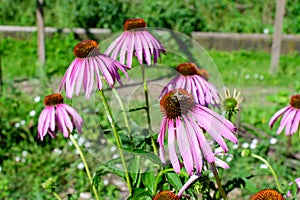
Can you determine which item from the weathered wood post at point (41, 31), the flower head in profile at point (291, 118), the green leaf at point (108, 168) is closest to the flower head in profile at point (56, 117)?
the green leaf at point (108, 168)

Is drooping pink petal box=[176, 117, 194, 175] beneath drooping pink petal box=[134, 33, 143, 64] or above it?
beneath

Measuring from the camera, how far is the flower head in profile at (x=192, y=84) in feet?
3.67

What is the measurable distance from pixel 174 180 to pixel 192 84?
226mm

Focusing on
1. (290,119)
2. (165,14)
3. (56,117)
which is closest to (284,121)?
(290,119)

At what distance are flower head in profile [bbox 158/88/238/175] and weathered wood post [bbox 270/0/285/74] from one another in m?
4.27

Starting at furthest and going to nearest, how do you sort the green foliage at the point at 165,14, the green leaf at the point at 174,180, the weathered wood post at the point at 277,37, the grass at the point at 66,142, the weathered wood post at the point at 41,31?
the green foliage at the point at 165,14 → the weathered wood post at the point at 277,37 → the weathered wood post at the point at 41,31 → the grass at the point at 66,142 → the green leaf at the point at 174,180

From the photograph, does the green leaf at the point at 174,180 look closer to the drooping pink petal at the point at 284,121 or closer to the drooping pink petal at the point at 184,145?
Result: the drooping pink petal at the point at 184,145

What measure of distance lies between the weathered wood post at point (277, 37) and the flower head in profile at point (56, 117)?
12.8 ft

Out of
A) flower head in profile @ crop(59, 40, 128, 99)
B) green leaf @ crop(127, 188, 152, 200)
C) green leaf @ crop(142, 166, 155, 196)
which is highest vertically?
flower head in profile @ crop(59, 40, 128, 99)

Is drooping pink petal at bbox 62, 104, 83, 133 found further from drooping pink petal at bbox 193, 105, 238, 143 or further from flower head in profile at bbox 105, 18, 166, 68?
drooping pink petal at bbox 193, 105, 238, 143

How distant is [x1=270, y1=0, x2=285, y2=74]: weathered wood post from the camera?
4.96 meters

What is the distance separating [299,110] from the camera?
4.90 feet

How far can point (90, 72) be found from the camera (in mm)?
1019

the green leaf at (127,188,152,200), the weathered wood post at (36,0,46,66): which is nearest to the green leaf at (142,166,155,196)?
the green leaf at (127,188,152,200)
